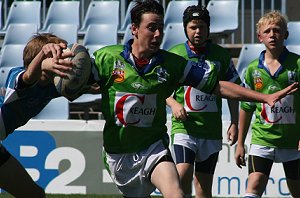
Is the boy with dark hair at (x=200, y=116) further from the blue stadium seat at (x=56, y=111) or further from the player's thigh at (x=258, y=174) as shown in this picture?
the blue stadium seat at (x=56, y=111)

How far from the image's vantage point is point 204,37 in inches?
337

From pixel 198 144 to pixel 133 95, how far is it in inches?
82.9

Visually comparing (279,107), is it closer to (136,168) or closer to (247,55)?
(136,168)

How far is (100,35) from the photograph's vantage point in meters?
14.9

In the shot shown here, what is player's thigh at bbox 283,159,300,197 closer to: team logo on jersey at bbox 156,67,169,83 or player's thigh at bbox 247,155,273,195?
player's thigh at bbox 247,155,273,195

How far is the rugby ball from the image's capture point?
6234mm

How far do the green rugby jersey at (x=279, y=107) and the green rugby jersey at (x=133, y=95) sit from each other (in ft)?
6.02

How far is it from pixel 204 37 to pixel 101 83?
6.71 ft

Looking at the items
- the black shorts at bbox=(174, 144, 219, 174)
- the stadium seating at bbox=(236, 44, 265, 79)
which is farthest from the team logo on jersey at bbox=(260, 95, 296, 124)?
the stadium seating at bbox=(236, 44, 265, 79)

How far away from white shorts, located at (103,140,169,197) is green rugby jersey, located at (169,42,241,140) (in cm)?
192

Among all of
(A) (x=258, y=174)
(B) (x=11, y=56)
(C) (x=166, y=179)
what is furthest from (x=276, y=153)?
(B) (x=11, y=56)

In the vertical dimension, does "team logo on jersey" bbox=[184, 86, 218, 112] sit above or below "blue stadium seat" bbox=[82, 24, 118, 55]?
above

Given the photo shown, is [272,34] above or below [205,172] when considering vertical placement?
above

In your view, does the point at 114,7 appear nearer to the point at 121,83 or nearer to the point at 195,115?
the point at 195,115
